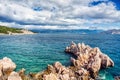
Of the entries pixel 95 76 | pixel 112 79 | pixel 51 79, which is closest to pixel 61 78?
pixel 51 79

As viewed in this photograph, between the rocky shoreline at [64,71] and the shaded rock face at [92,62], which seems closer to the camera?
the rocky shoreline at [64,71]

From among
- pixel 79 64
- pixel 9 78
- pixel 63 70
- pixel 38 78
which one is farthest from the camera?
pixel 79 64

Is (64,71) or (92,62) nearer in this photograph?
(64,71)

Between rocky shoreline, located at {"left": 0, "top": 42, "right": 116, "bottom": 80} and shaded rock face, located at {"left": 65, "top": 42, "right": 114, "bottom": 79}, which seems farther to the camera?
shaded rock face, located at {"left": 65, "top": 42, "right": 114, "bottom": 79}

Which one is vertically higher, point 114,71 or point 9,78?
point 9,78

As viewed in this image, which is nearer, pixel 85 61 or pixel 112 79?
pixel 112 79

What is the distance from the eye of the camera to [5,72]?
40.8m

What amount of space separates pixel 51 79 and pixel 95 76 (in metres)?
15.5

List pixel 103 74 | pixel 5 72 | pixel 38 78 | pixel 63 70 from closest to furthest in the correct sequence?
1. pixel 5 72
2. pixel 38 78
3. pixel 63 70
4. pixel 103 74

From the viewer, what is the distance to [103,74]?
55219 millimetres

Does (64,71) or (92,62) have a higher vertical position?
(92,62)

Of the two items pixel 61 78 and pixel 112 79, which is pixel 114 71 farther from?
pixel 61 78

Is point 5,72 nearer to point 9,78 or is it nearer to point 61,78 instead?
point 9,78

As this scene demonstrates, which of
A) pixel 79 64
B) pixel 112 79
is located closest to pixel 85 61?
pixel 79 64
